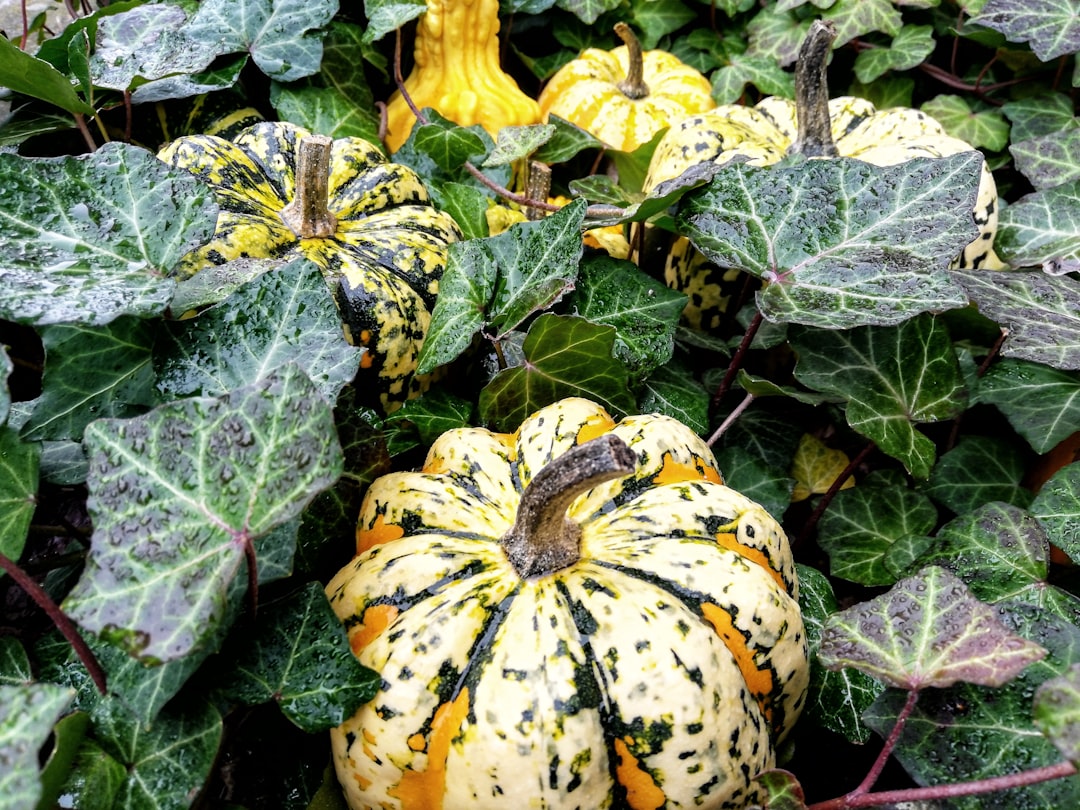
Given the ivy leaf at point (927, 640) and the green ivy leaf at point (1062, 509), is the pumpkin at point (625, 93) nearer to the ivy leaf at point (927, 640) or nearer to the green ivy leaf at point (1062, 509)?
the green ivy leaf at point (1062, 509)

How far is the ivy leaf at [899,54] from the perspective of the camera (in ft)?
6.70

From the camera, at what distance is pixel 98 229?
106cm

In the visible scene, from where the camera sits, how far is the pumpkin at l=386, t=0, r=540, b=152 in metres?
1.99

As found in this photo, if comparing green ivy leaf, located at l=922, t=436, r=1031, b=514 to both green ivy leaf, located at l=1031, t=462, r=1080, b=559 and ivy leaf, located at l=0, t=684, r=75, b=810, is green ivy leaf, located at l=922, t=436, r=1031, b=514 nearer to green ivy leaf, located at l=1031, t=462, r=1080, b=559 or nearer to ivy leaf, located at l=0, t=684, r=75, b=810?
green ivy leaf, located at l=1031, t=462, r=1080, b=559

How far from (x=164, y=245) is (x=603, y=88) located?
1329 mm

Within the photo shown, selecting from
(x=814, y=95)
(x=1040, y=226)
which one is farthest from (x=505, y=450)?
(x=1040, y=226)

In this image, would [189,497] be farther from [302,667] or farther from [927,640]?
[927,640]

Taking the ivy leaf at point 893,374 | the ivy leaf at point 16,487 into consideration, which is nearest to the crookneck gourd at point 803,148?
the ivy leaf at point 893,374

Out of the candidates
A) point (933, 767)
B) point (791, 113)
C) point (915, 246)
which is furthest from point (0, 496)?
point (791, 113)

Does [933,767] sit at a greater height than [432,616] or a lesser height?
lesser

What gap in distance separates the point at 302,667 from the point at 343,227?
2.65 feet

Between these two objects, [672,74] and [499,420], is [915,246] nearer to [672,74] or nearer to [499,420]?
[499,420]

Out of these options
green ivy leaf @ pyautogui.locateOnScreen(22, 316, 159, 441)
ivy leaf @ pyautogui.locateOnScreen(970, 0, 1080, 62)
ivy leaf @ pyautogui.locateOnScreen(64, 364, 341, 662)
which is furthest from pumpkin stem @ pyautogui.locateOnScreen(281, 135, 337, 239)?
ivy leaf @ pyautogui.locateOnScreen(970, 0, 1080, 62)

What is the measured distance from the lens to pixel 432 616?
3.19 ft
